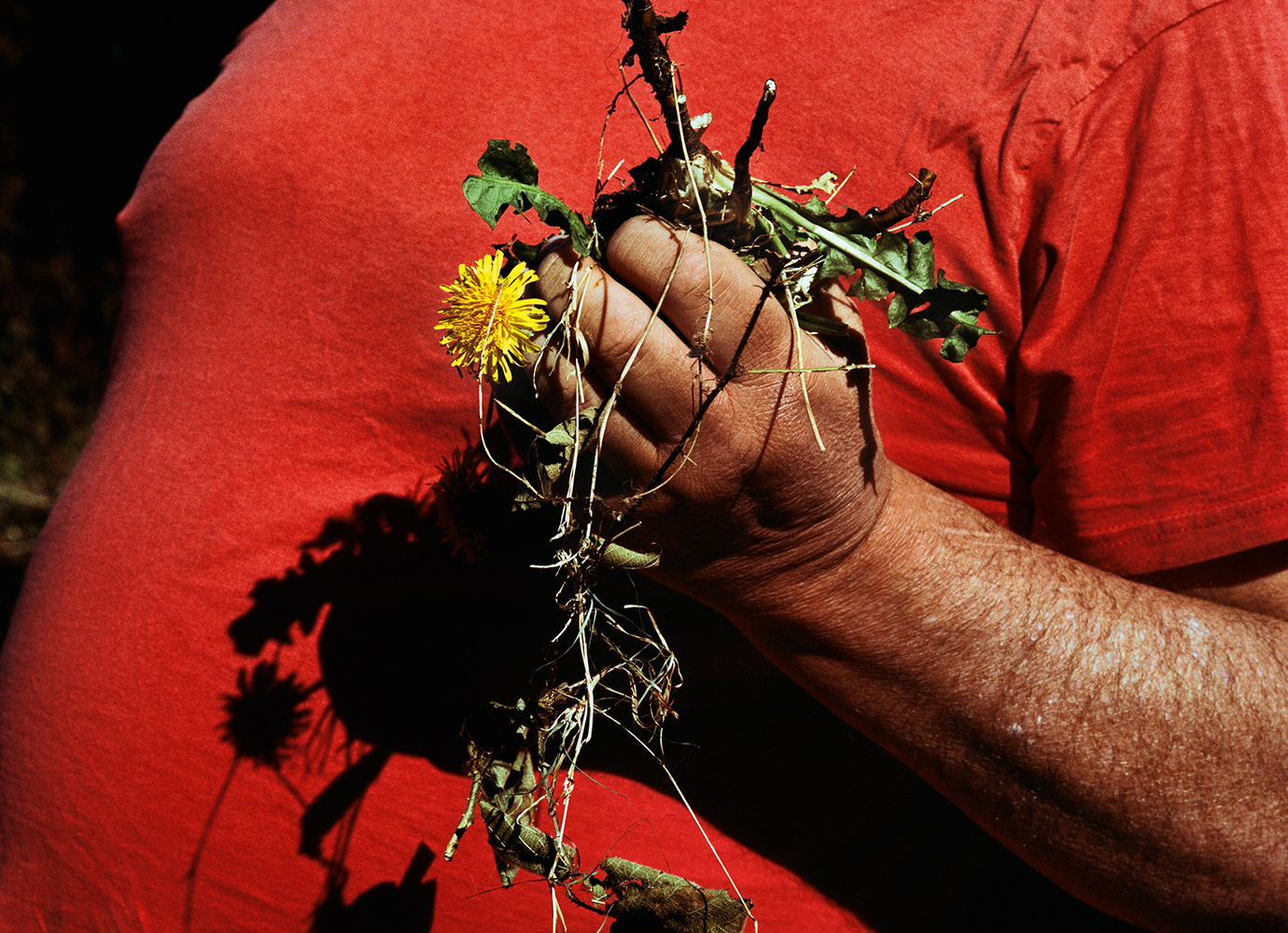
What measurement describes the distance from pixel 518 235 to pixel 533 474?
38 centimetres

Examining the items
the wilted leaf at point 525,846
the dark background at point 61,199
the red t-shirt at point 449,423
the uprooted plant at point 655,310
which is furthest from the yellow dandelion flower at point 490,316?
the dark background at point 61,199

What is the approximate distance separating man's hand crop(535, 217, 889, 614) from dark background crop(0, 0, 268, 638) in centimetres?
346

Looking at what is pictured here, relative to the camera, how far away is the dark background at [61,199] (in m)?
3.45

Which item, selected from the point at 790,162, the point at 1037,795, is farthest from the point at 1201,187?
the point at 1037,795

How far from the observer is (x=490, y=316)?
2.34 feet

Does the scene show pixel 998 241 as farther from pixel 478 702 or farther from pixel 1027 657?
pixel 478 702

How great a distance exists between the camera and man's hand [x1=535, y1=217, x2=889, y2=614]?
740mm

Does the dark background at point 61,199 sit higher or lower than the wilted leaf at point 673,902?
higher

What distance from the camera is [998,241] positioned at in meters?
0.95

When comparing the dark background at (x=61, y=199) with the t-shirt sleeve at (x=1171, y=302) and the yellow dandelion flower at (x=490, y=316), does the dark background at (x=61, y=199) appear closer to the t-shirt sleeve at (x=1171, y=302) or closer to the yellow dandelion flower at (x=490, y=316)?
the yellow dandelion flower at (x=490, y=316)

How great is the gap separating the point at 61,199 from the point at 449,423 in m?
3.52

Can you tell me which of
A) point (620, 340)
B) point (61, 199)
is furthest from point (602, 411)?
point (61, 199)

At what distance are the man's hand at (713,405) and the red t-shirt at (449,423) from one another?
0.24m

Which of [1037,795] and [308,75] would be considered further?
[308,75]
